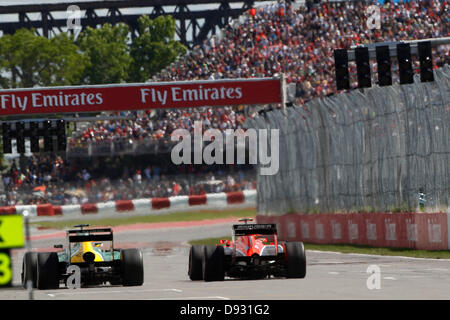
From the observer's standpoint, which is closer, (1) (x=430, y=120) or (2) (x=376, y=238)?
(1) (x=430, y=120)

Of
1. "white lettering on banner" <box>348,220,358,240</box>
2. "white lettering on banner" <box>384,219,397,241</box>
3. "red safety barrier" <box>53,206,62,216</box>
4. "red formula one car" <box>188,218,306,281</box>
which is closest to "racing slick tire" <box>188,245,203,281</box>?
"red formula one car" <box>188,218,306,281</box>

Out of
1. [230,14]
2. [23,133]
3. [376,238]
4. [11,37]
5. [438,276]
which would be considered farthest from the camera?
[230,14]

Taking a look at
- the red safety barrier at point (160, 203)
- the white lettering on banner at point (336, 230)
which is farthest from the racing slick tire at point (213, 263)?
the red safety barrier at point (160, 203)

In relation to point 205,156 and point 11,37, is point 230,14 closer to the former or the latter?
point 11,37

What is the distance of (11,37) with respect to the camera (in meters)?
67.8

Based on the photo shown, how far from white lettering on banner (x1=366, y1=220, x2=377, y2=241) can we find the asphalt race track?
1944 mm

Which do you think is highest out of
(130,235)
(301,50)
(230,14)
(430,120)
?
(230,14)

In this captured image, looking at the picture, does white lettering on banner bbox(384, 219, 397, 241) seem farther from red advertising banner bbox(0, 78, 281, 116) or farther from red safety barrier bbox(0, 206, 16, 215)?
red safety barrier bbox(0, 206, 16, 215)

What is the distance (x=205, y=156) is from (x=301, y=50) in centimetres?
911

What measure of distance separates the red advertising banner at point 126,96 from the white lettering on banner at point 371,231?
1012 cm

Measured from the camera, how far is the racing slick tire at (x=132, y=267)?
61.2 ft

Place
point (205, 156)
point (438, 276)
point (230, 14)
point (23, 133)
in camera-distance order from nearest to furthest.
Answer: point (438, 276) < point (23, 133) < point (205, 156) < point (230, 14)
